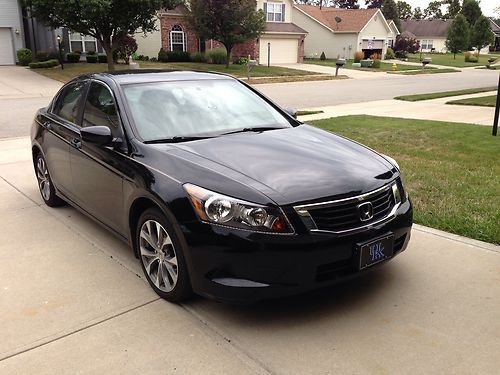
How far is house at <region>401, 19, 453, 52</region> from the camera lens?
289 ft

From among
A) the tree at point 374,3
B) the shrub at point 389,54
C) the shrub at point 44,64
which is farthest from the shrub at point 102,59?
the tree at point 374,3

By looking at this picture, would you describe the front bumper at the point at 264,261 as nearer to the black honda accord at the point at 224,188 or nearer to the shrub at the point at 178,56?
the black honda accord at the point at 224,188

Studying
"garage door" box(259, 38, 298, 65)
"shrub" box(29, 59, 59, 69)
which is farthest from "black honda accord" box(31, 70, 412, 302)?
"garage door" box(259, 38, 298, 65)

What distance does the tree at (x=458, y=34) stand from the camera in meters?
66.6

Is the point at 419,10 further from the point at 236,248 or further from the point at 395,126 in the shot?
the point at 236,248

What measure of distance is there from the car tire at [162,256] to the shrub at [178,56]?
1397 inches

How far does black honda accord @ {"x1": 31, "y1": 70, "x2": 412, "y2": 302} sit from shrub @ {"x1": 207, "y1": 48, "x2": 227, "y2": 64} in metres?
32.5

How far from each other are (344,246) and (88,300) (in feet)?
6.17

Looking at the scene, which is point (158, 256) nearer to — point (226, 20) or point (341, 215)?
point (341, 215)

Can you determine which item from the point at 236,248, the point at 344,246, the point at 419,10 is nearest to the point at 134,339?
the point at 236,248

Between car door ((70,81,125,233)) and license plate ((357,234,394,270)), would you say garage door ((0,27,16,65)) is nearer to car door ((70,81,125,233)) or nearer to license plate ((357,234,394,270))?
car door ((70,81,125,233))

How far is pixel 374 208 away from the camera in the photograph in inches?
132

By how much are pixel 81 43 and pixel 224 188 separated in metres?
38.1

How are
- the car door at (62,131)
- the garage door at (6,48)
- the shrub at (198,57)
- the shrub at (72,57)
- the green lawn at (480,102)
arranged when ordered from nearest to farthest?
the car door at (62,131) → the green lawn at (480,102) → the shrub at (72,57) → the garage door at (6,48) → the shrub at (198,57)
